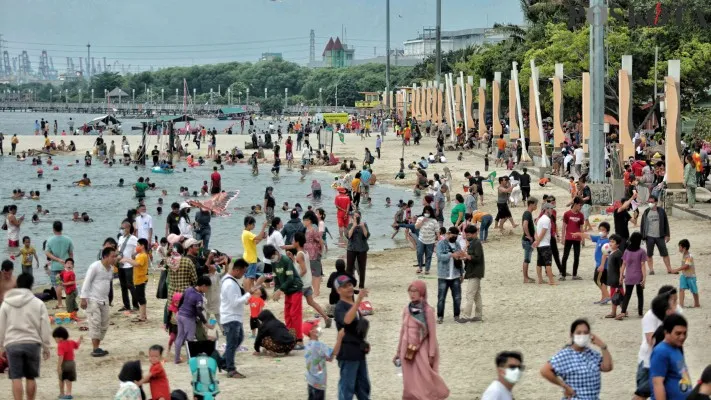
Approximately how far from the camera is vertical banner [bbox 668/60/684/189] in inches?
1159

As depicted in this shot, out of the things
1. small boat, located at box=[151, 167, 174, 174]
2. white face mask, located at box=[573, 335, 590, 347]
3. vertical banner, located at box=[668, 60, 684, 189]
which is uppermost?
vertical banner, located at box=[668, 60, 684, 189]

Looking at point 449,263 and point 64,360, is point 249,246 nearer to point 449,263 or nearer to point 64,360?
point 449,263

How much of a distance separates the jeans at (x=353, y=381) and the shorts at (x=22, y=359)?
289 cm

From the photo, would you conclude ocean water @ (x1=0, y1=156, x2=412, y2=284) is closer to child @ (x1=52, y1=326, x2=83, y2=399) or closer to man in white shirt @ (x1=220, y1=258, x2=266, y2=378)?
man in white shirt @ (x1=220, y1=258, x2=266, y2=378)

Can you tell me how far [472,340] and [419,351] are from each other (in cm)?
439

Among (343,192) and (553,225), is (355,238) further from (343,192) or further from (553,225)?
(343,192)

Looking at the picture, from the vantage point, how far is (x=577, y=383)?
29.6 ft

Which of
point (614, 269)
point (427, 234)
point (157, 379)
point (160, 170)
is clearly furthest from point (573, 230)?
point (160, 170)

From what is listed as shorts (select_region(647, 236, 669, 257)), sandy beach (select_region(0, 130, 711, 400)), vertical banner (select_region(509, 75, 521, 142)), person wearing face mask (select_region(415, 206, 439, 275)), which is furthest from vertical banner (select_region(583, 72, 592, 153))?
shorts (select_region(647, 236, 669, 257))

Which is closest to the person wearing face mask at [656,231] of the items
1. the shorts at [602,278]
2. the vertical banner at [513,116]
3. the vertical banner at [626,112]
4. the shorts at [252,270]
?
the shorts at [602,278]

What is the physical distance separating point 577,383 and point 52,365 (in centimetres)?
738

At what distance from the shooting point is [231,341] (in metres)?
13.5

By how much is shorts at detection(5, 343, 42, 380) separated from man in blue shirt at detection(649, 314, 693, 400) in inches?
226

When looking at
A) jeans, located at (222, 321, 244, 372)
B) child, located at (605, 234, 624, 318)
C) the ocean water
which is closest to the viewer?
jeans, located at (222, 321, 244, 372)
